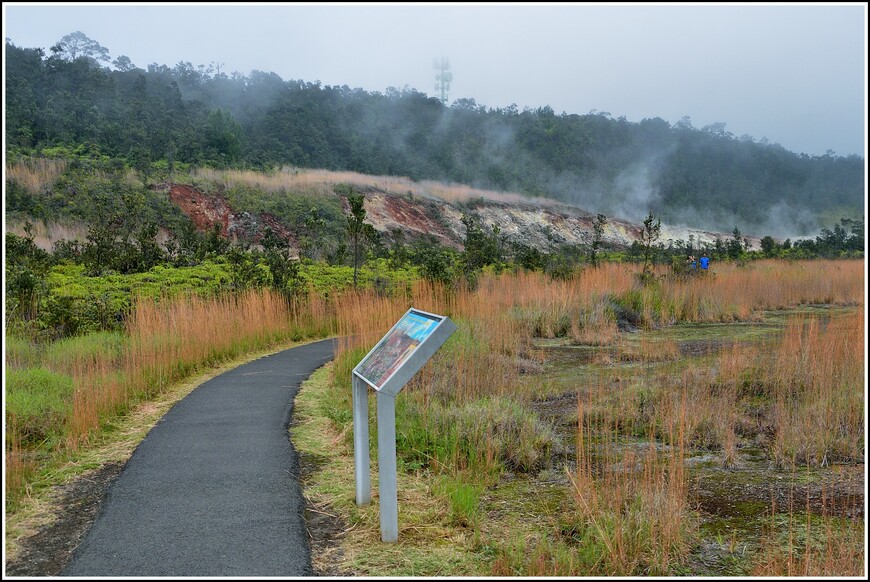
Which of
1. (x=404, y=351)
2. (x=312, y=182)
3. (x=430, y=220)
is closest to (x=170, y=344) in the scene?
(x=404, y=351)

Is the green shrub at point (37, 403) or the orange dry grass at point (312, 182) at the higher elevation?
the orange dry grass at point (312, 182)

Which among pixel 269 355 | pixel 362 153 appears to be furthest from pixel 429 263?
pixel 362 153

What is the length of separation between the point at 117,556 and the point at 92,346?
5.55 meters

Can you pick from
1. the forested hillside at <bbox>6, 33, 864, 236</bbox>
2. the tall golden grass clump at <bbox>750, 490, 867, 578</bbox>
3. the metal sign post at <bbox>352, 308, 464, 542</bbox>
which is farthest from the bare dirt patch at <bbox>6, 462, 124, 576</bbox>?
the forested hillside at <bbox>6, 33, 864, 236</bbox>

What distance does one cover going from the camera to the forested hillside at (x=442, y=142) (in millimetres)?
46219

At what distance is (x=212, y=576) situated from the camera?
394cm

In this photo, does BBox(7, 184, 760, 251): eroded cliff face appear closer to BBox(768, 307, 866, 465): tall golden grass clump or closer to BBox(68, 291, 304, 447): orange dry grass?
BBox(68, 291, 304, 447): orange dry grass

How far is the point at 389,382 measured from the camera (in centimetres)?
406

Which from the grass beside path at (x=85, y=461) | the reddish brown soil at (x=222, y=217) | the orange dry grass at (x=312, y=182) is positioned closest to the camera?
the grass beside path at (x=85, y=461)

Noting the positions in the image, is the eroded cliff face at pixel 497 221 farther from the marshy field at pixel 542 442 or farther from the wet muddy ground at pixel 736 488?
the wet muddy ground at pixel 736 488

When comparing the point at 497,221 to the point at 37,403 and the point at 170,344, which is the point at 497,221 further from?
the point at 37,403

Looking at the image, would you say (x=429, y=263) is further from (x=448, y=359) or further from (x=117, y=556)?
(x=117, y=556)

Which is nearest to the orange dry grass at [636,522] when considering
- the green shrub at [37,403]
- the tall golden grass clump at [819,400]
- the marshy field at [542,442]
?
the marshy field at [542,442]

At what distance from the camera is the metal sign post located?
409 centimetres
